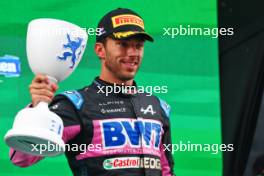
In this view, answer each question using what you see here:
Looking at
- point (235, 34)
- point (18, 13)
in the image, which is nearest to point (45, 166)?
point (18, 13)

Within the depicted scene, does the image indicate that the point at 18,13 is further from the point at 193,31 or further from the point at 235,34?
the point at 235,34

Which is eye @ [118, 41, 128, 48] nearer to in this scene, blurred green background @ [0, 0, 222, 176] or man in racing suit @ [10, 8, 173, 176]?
man in racing suit @ [10, 8, 173, 176]

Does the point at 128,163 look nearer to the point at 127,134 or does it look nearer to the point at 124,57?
the point at 127,134

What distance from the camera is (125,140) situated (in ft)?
5.13

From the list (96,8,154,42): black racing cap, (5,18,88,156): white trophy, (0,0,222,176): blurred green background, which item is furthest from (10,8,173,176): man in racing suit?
(0,0,222,176): blurred green background

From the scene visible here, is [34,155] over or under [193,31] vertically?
under

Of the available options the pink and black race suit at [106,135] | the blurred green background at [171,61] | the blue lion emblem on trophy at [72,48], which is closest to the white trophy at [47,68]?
the blue lion emblem on trophy at [72,48]

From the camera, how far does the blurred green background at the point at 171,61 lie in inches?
84.6

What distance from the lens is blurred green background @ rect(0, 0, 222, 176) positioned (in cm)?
215

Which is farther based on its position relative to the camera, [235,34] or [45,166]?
[235,34]

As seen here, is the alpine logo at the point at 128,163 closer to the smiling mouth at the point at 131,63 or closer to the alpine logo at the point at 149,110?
the alpine logo at the point at 149,110

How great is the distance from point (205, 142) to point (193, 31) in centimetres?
43

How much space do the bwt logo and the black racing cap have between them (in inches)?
9.2

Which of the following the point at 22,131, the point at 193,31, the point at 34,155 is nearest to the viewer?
the point at 22,131
